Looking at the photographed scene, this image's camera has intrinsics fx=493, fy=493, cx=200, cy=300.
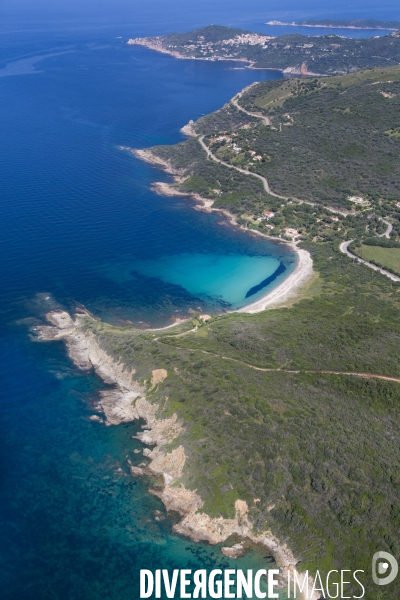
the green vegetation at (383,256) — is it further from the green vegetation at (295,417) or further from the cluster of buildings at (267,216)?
the cluster of buildings at (267,216)

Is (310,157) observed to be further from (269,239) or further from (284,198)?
(269,239)

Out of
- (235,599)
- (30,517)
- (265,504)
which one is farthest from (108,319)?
(235,599)

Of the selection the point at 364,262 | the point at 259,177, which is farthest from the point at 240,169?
the point at 364,262

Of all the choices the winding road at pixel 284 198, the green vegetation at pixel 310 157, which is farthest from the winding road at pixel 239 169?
the green vegetation at pixel 310 157

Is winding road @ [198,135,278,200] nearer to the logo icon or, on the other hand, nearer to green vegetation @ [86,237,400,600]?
green vegetation @ [86,237,400,600]

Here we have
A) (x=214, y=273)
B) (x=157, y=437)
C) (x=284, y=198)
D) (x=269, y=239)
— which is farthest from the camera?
(x=284, y=198)

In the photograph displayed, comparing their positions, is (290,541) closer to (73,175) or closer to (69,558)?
(69,558)
